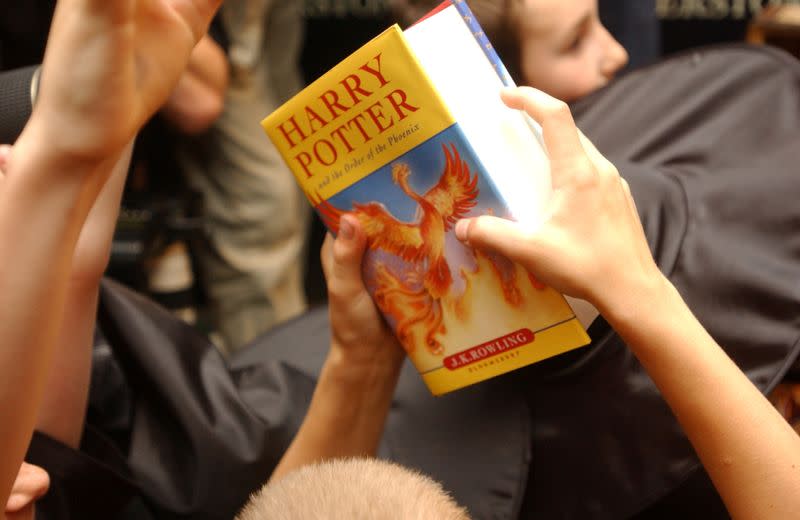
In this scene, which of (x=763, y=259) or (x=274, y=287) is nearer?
(x=763, y=259)

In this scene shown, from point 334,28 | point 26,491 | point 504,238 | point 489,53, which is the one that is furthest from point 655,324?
point 334,28

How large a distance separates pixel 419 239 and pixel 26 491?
15.6 inches

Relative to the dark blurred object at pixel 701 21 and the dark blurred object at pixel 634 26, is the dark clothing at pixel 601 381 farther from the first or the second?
the dark blurred object at pixel 701 21

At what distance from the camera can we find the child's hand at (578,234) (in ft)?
2.32

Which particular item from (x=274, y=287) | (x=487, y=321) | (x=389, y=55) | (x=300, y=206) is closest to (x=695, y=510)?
(x=487, y=321)

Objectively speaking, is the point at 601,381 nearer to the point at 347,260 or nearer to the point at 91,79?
the point at 347,260

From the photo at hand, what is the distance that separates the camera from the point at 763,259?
0.98m

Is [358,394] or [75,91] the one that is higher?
[75,91]

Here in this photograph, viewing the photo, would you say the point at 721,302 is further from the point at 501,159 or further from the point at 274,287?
the point at 274,287

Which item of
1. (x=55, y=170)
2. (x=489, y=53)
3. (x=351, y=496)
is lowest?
(x=351, y=496)

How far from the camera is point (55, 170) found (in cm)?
60

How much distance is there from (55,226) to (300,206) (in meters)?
1.99

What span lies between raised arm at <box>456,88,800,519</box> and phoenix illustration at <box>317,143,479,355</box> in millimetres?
66

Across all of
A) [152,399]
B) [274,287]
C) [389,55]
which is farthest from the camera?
[274,287]
